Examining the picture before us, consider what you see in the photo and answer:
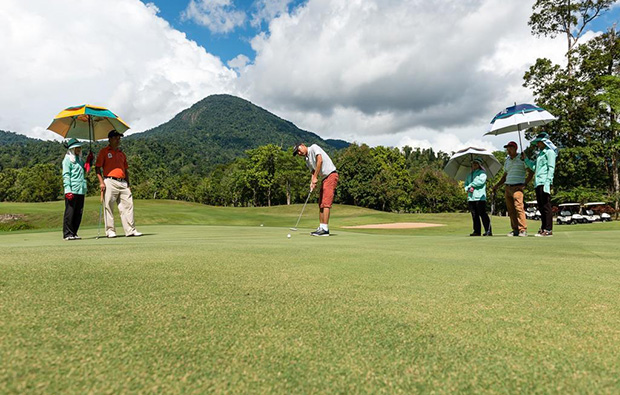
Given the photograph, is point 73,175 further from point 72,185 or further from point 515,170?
point 515,170

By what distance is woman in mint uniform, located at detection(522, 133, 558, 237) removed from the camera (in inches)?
361

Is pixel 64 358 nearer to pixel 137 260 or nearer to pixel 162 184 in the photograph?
pixel 137 260

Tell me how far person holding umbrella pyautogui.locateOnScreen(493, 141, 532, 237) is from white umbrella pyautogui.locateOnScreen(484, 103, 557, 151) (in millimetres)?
1380

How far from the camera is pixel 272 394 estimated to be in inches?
52.0

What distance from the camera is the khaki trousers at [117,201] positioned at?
8.80 m

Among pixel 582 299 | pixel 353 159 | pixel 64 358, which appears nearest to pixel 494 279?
pixel 582 299

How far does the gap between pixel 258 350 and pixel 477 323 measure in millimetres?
1270

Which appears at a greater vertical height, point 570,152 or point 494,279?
point 570,152

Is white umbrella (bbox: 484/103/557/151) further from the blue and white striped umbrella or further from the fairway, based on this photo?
the fairway

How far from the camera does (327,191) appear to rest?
898 centimetres

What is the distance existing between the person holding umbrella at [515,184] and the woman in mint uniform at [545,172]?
13.9 inches

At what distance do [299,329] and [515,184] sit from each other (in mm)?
9596

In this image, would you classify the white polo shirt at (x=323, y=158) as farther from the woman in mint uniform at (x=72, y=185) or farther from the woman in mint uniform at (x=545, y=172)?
the woman in mint uniform at (x=72, y=185)

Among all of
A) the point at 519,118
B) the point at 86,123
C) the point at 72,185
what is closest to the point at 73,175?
the point at 72,185
